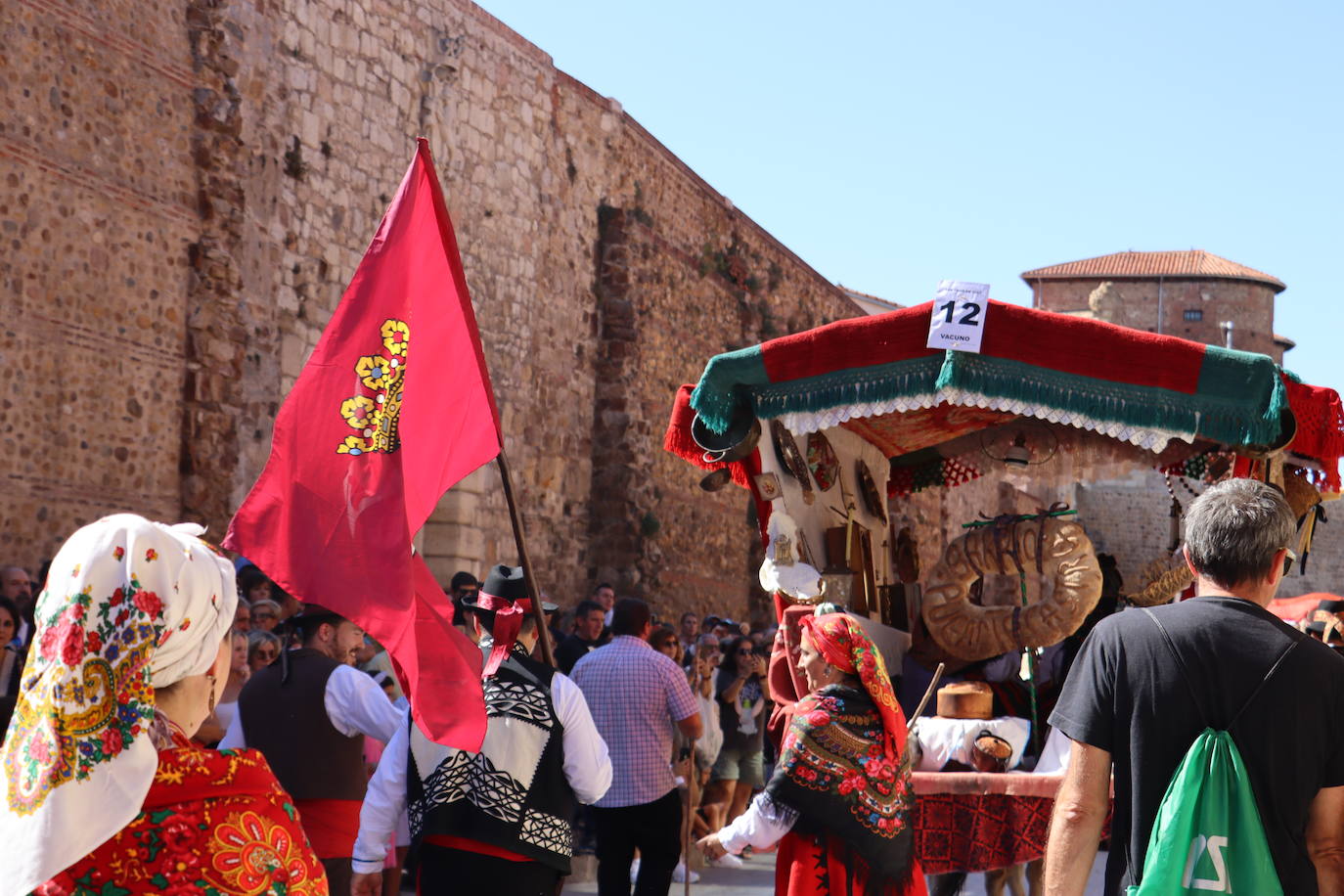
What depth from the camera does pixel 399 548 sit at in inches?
180

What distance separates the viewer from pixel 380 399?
4918mm

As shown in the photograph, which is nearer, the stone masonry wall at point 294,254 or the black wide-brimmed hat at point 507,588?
the black wide-brimmed hat at point 507,588

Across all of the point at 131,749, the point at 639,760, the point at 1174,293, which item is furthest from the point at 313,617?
the point at 1174,293

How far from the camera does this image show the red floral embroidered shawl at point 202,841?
2.58 meters

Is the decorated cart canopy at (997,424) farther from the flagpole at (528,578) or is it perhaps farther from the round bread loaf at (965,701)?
the flagpole at (528,578)

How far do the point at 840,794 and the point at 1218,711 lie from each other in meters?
2.14

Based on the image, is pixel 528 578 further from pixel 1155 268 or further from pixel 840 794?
pixel 1155 268

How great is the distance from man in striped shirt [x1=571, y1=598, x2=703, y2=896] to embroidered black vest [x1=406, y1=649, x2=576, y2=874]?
222cm

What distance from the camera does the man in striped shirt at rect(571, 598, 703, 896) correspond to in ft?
23.7

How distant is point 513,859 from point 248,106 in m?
7.81

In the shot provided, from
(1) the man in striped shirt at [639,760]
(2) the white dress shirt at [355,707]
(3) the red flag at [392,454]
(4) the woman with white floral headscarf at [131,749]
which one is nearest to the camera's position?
(4) the woman with white floral headscarf at [131,749]

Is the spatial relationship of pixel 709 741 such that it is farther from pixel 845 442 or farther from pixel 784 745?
pixel 784 745

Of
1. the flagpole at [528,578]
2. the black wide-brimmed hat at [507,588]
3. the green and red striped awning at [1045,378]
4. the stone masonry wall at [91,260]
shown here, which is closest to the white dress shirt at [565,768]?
the flagpole at [528,578]

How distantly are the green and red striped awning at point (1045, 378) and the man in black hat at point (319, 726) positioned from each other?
2.48m
